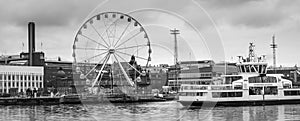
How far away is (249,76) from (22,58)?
120m

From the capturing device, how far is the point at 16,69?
159000 mm

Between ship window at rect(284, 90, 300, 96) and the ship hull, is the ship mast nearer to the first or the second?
ship window at rect(284, 90, 300, 96)

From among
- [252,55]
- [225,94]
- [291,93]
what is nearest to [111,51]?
[225,94]

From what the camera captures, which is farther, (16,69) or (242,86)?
(16,69)

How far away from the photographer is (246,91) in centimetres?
8081

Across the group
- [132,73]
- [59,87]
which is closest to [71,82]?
[59,87]

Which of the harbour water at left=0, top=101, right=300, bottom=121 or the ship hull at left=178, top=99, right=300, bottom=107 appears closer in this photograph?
the harbour water at left=0, top=101, right=300, bottom=121

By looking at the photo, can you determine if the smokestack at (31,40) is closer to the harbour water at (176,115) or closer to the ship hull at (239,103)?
the harbour water at (176,115)

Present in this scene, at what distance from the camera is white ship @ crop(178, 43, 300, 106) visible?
78938mm

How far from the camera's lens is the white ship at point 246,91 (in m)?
78.9

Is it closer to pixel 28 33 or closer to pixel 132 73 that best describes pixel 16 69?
pixel 28 33

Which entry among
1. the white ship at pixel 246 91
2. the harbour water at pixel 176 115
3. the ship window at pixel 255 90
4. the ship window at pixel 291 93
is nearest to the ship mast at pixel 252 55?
the white ship at pixel 246 91

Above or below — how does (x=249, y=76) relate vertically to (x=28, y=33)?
below

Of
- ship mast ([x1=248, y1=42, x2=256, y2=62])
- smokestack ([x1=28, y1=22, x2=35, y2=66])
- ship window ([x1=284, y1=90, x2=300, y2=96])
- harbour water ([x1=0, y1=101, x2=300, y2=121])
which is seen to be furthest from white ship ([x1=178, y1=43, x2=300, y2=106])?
smokestack ([x1=28, y1=22, x2=35, y2=66])
